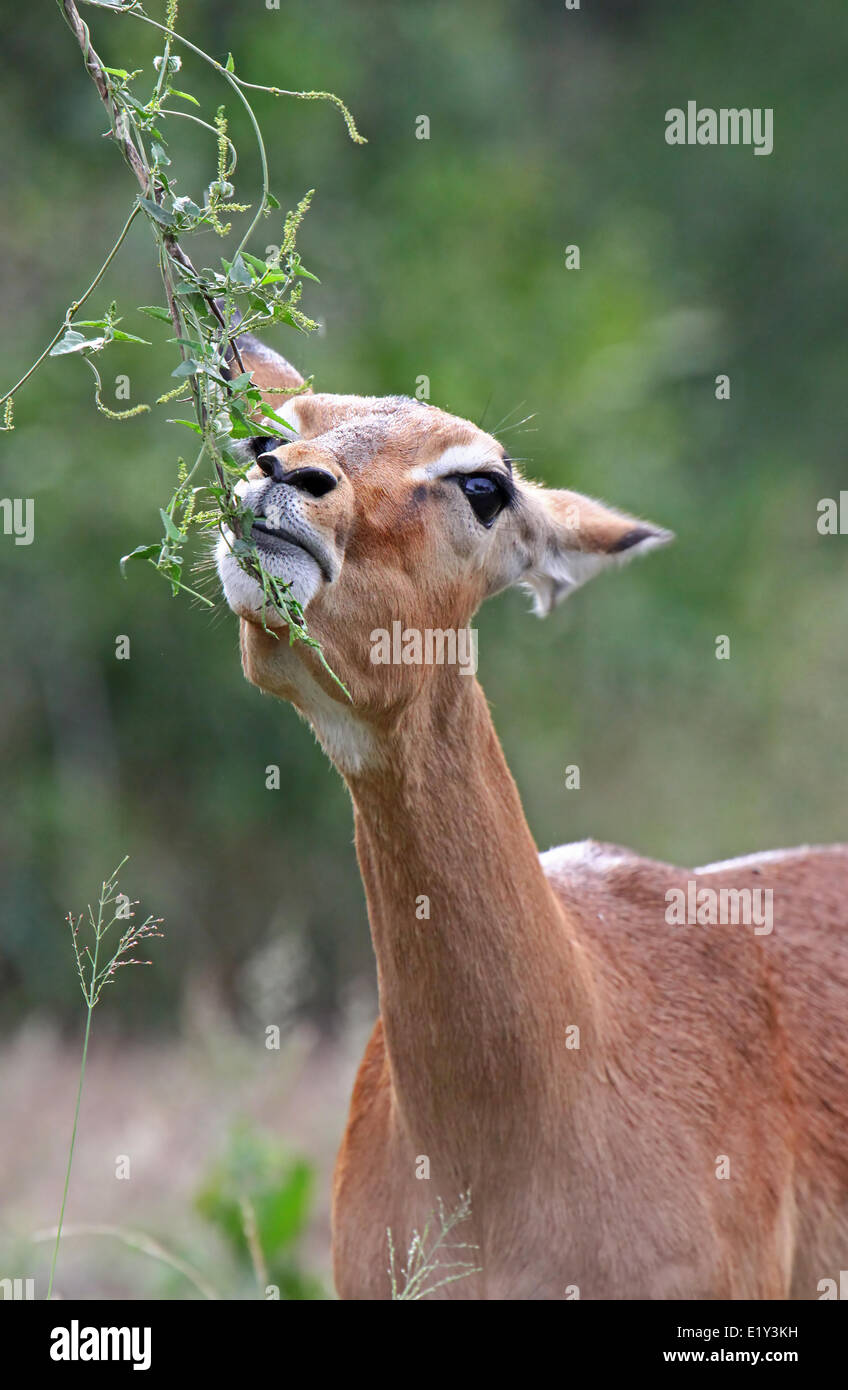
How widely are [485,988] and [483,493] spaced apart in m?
1.29

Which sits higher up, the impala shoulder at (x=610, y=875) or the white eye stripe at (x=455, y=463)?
the white eye stripe at (x=455, y=463)

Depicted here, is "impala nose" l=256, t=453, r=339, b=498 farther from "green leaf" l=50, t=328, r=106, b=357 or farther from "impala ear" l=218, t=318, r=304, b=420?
"impala ear" l=218, t=318, r=304, b=420

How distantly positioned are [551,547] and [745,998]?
149 cm

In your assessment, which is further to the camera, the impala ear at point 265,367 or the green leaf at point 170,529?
the impala ear at point 265,367

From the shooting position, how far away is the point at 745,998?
4871 mm

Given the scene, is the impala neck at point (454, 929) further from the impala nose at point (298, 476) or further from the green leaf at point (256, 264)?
the green leaf at point (256, 264)

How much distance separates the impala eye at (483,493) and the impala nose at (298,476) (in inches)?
24.3

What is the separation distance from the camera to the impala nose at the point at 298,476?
3520mm

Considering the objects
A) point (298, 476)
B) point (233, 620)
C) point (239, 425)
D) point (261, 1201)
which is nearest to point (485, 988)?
point (298, 476)

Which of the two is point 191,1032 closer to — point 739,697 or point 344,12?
point 739,697

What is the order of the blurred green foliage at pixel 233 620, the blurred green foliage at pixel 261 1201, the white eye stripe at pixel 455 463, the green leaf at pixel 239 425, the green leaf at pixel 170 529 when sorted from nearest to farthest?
the green leaf at pixel 170 529 < the green leaf at pixel 239 425 < the white eye stripe at pixel 455 463 < the blurred green foliage at pixel 261 1201 < the blurred green foliage at pixel 233 620

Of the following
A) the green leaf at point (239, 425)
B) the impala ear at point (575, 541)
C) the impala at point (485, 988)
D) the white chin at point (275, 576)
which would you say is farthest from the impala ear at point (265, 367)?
the white chin at point (275, 576)

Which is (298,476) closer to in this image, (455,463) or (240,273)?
(240,273)

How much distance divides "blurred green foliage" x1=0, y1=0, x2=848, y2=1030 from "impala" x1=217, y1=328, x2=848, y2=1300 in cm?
416
